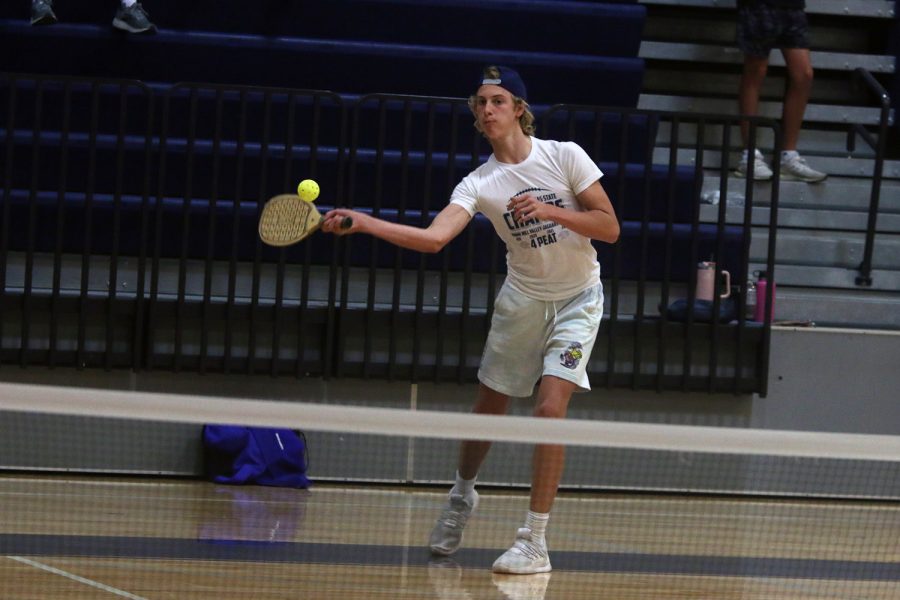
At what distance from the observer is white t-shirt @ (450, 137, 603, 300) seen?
211 inches

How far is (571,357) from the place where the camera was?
17.6 feet

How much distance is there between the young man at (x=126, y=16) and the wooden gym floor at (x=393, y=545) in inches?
120

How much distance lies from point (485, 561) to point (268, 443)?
228cm

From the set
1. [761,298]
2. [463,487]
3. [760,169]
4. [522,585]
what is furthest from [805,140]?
[522,585]

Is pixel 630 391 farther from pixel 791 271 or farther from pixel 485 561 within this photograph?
pixel 485 561

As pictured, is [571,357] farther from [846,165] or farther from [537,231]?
[846,165]

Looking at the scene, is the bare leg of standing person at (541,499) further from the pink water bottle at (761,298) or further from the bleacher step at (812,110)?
the bleacher step at (812,110)

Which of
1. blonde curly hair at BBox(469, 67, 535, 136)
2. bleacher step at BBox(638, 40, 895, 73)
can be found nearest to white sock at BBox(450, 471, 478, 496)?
blonde curly hair at BBox(469, 67, 535, 136)

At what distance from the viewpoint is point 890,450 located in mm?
4059

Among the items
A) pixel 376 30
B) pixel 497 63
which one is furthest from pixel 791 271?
pixel 376 30

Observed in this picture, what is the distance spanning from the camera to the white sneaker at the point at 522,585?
15.6ft

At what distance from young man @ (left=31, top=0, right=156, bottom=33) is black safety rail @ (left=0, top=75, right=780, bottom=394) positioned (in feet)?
1.81

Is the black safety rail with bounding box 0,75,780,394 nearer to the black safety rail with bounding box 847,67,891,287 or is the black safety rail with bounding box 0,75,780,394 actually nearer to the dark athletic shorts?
the black safety rail with bounding box 847,67,891,287

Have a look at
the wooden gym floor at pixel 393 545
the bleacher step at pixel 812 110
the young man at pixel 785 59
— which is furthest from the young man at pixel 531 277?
the bleacher step at pixel 812 110
